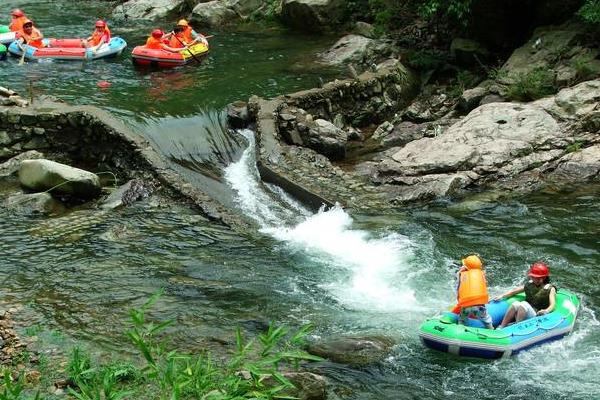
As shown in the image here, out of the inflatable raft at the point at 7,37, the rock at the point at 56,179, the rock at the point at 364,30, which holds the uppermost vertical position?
the rock at the point at 364,30

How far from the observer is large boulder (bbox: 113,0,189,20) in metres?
24.3

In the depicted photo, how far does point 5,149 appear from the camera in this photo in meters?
12.1

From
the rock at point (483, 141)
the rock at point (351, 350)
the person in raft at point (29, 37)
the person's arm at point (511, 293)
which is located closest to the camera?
the rock at point (351, 350)

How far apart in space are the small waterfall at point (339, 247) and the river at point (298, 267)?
26 mm

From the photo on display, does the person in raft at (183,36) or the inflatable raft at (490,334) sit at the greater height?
the person in raft at (183,36)

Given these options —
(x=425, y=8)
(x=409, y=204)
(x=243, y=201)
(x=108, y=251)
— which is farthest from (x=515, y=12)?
(x=108, y=251)

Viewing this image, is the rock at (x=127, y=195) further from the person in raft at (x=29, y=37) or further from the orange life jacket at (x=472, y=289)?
the person in raft at (x=29, y=37)

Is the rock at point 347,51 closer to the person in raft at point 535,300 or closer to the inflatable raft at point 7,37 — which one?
the inflatable raft at point 7,37

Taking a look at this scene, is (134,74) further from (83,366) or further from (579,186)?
(83,366)

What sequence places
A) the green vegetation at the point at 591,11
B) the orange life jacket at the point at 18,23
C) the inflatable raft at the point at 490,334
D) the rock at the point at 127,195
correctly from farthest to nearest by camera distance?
1. the orange life jacket at the point at 18,23
2. the green vegetation at the point at 591,11
3. the rock at the point at 127,195
4. the inflatable raft at the point at 490,334

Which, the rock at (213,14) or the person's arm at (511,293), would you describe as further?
the rock at (213,14)

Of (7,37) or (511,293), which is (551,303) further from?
(7,37)

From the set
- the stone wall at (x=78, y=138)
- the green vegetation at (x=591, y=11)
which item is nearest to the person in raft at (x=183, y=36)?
the stone wall at (x=78, y=138)

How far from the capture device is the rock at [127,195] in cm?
1058
